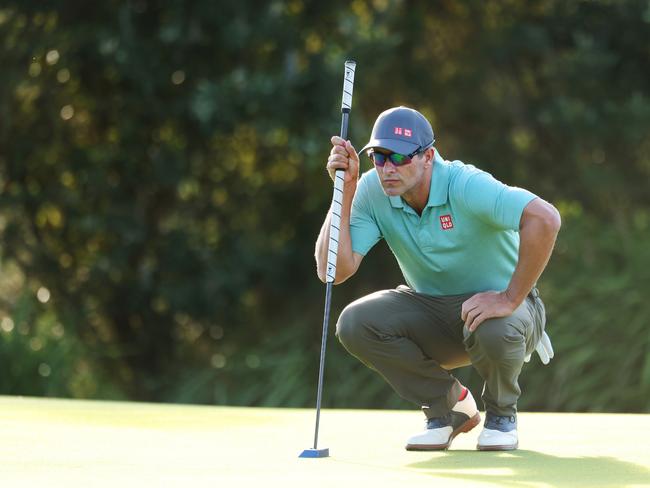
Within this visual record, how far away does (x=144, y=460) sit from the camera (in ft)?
14.8

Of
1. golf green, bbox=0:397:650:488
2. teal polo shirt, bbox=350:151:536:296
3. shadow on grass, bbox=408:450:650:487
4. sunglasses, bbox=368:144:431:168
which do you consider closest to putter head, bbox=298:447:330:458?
golf green, bbox=0:397:650:488

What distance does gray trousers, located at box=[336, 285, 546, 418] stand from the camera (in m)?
5.05

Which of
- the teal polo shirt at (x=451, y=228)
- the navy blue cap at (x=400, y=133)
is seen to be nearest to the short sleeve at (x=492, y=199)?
the teal polo shirt at (x=451, y=228)

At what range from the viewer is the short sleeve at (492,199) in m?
4.70

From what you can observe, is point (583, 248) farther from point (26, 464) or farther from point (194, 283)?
point (26, 464)

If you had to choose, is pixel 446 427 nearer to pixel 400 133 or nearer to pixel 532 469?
pixel 532 469

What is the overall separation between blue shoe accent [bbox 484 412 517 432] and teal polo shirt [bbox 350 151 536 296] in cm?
50

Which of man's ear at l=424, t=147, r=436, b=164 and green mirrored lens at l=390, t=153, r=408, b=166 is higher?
man's ear at l=424, t=147, r=436, b=164

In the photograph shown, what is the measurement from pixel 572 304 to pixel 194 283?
3004 mm

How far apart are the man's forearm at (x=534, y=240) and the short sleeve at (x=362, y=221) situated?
2.09 ft

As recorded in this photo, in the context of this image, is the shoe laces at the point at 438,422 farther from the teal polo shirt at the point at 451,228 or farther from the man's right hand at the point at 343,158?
the man's right hand at the point at 343,158

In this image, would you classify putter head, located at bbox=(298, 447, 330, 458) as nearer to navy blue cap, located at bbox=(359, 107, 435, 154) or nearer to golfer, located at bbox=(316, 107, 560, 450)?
golfer, located at bbox=(316, 107, 560, 450)

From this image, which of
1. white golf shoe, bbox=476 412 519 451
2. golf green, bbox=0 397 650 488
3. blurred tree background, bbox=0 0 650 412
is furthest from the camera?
blurred tree background, bbox=0 0 650 412

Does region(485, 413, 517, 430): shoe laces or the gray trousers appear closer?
region(485, 413, 517, 430): shoe laces
